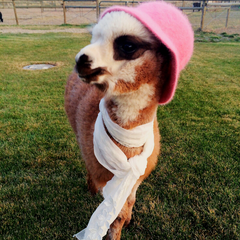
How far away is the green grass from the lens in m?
2.03

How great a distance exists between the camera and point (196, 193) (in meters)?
2.35

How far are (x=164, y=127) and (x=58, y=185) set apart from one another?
190 centimetres

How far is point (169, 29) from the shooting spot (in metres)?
1.11

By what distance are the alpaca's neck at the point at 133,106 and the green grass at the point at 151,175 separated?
122 centimetres

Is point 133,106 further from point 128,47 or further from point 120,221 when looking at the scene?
point 120,221

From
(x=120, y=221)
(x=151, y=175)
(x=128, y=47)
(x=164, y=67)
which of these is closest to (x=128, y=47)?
(x=128, y=47)

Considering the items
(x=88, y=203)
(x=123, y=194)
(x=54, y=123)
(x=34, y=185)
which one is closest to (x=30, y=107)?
(x=54, y=123)

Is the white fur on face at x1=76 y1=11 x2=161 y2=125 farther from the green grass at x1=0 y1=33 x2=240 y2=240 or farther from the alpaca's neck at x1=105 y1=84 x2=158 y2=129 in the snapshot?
the green grass at x1=0 y1=33 x2=240 y2=240

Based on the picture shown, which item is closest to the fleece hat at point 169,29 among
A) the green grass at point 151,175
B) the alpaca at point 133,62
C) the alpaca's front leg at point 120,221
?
the alpaca at point 133,62

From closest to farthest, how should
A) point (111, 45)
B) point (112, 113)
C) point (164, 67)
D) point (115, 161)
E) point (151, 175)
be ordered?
point (111, 45), point (164, 67), point (112, 113), point (115, 161), point (151, 175)

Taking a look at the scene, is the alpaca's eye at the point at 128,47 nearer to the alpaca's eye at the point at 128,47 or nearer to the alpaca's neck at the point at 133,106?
the alpaca's eye at the point at 128,47

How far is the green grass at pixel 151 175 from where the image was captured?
2027 millimetres

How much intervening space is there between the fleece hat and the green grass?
1.43 m

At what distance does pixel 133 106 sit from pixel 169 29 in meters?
0.45
